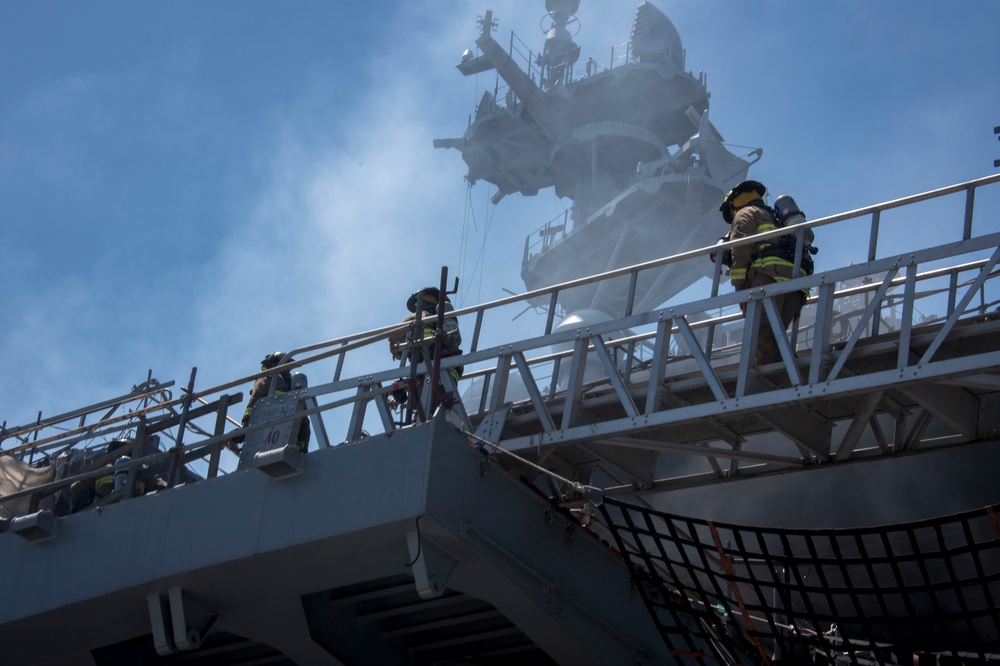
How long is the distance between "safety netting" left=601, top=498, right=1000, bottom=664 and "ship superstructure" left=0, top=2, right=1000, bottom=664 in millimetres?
45

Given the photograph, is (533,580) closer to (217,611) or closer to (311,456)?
(311,456)

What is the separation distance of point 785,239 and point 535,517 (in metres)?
3.29

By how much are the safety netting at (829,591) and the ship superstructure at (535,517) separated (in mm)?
45

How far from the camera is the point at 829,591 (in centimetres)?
933

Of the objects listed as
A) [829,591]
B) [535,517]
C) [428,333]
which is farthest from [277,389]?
[829,591]

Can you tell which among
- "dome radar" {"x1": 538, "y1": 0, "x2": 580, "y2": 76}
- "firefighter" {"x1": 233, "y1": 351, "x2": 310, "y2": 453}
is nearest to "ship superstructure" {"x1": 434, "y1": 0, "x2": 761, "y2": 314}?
"dome radar" {"x1": 538, "y1": 0, "x2": 580, "y2": 76}

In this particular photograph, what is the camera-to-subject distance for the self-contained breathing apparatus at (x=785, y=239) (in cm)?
1011

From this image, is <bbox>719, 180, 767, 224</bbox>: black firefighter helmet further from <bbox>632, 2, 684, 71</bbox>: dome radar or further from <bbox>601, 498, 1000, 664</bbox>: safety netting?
<bbox>632, 2, 684, 71</bbox>: dome radar

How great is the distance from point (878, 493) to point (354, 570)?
608cm

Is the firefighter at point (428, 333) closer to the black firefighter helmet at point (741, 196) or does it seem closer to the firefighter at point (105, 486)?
the black firefighter helmet at point (741, 196)

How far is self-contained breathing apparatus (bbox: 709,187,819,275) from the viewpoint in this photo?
10109mm

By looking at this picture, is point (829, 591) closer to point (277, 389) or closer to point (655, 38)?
point (277, 389)

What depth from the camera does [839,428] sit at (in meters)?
13.0

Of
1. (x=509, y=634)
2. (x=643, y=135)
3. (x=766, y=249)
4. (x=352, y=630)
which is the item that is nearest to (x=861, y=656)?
(x=509, y=634)
